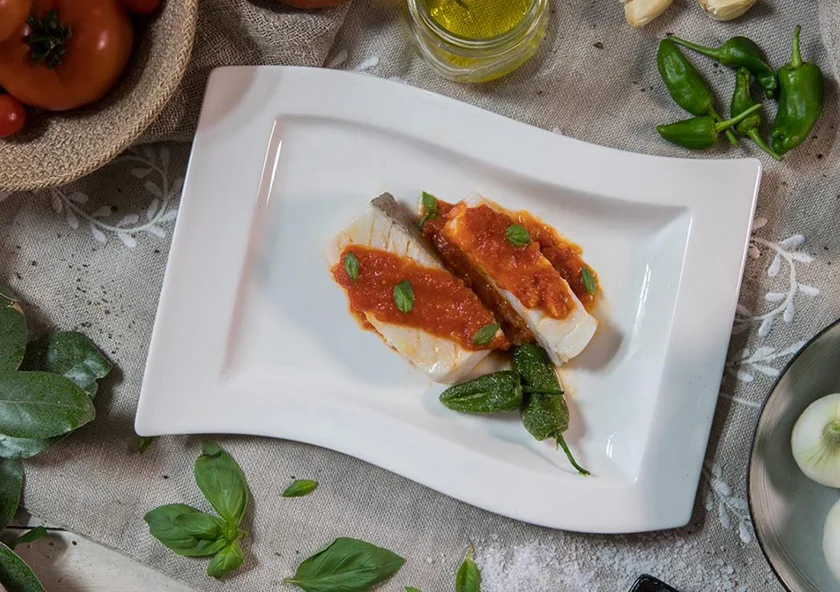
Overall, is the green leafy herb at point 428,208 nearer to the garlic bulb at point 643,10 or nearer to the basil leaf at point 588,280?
the basil leaf at point 588,280

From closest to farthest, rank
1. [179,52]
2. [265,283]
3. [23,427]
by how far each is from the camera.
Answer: [179,52] < [23,427] < [265,283]

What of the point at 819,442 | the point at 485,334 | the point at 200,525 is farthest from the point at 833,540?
the point at 200,525

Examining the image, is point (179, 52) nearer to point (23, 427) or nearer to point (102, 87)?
point (102, 87)

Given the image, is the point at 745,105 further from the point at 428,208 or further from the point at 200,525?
the point at 200,525

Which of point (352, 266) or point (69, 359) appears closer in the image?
point (352, 266)

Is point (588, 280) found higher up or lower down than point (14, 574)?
higher up

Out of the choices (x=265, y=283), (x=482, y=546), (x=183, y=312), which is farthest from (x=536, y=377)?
(x=183, y=312)
